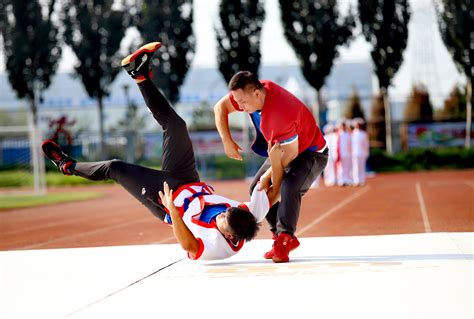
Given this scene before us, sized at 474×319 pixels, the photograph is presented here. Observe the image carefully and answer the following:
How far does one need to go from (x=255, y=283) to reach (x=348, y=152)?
19906 mm

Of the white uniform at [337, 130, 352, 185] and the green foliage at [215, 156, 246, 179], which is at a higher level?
the white uniform at [337, 130, 352, 185]

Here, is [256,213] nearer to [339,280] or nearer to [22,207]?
[339,280]

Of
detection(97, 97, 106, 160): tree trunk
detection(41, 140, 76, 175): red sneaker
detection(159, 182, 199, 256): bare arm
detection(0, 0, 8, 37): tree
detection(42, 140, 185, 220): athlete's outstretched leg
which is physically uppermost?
detection(0, 0, 8, 37): tree

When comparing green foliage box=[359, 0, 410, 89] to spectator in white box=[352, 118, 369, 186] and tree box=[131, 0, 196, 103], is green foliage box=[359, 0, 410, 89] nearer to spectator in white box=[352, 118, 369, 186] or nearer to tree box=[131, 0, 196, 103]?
tree box=[131, 0, 196, 103]

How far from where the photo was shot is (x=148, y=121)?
178ft

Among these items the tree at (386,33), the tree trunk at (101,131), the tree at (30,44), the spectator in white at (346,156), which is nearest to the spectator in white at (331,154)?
the spectator in white at (346,156)

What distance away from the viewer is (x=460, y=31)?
130 ft

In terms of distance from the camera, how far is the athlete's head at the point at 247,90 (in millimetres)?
6535

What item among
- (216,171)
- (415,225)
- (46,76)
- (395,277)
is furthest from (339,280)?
(46,76)

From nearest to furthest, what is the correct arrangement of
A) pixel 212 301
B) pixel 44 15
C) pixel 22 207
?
pixel 212 301, pixel 22 207, pixel 44 15

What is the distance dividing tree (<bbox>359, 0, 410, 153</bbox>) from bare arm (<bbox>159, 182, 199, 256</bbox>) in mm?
34525

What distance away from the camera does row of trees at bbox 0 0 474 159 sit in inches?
1586

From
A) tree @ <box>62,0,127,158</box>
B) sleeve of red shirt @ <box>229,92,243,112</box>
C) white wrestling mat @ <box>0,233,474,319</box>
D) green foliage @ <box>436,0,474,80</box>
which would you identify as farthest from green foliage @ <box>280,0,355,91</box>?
sleeve of red shirt @ <box>229,92,243,112</box>

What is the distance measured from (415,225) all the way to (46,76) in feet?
117
